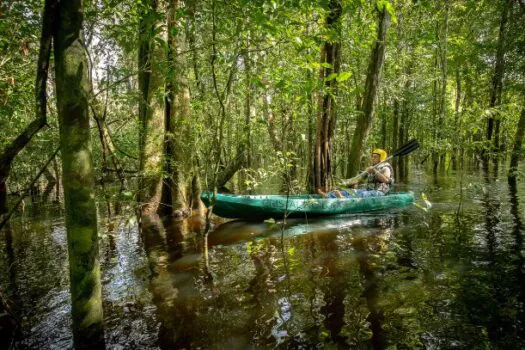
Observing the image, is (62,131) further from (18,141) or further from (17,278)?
(17,278)

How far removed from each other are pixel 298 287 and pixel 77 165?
3.37 m

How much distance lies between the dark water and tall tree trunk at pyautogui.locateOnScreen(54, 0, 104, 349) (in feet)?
3.54

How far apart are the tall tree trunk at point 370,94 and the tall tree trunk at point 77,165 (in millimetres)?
9182

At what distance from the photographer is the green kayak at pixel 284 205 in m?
8.98

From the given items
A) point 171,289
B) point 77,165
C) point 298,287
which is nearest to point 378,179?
point 298,287

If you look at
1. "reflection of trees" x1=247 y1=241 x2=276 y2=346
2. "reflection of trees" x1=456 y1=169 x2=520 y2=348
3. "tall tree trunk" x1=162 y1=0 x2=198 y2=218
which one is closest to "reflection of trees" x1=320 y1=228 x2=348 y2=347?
"reflection of trees" x1=247 y1=241 x2=276 y2=346

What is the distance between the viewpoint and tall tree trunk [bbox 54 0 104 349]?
292 cm

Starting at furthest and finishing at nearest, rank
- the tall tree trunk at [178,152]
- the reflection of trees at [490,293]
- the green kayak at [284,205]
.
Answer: the tall tree trunk at [178,152], the green kayak at [284,205], the reflection of trees at [490,293]

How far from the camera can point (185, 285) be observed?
544 centimetres

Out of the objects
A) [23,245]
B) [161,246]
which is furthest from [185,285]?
[23,245]

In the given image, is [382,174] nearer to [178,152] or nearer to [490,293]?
[178,152]

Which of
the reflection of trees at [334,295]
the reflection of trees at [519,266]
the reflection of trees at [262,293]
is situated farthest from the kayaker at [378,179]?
the reflection of trees at [262,293]

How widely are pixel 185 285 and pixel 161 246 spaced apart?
2497 mm

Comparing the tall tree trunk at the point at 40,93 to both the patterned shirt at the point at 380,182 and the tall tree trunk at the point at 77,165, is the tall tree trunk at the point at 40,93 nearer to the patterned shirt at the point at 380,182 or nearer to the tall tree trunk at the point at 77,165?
the tall tree trunk at the point at 77,165
